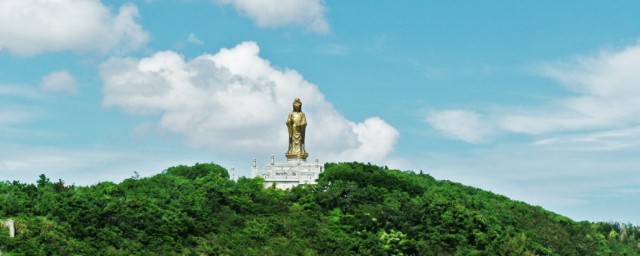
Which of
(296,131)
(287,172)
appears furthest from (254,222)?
(296,131)

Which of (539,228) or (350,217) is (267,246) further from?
(539,228)

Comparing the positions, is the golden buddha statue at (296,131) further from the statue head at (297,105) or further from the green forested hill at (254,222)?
the green forested hill at (254,222)

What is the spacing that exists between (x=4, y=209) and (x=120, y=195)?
574 centimetres

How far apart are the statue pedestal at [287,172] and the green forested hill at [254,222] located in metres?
4.77

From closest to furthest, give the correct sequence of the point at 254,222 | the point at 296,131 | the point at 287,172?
1. the point at 254,222
2. the point at 287,172
3. the point at 296,131

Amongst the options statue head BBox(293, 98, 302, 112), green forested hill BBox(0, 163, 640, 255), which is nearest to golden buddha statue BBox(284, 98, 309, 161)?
statue head BBox(293, 98, 302, 112)

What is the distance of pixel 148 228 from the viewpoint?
108ft

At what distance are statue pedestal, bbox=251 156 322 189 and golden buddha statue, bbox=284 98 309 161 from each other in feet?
6.07

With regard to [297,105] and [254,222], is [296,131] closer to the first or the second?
[297,105]

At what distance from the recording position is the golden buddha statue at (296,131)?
165 ft

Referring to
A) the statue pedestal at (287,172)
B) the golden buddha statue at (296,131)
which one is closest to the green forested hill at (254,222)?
the statue pedestal at (287,172)

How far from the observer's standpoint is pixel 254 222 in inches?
1387

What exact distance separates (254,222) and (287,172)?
13026 millimetres

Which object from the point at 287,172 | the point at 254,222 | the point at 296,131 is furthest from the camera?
the point at 296,131
